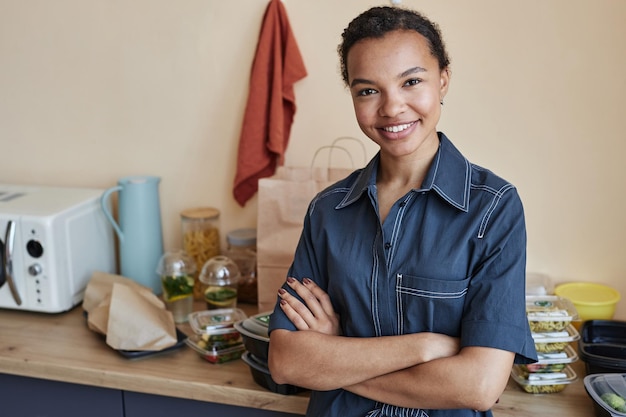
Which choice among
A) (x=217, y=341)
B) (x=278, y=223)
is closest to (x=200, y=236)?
(x=278, y=223)

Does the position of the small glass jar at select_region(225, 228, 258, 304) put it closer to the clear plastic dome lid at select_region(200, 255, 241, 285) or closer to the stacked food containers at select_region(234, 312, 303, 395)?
the clear plastic dome lid at select_region(200, 255, 241, 285)

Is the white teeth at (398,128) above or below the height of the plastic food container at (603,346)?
above

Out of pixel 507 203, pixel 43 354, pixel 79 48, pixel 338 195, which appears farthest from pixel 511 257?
pixel 79 48

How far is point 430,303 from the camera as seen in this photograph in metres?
1.26

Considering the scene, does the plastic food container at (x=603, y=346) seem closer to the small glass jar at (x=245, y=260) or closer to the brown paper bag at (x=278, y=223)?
the brown paper bag at (x=278, y=223)

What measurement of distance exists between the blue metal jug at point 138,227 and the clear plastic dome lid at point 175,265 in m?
0.15

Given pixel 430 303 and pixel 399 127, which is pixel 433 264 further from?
pixel 399 127

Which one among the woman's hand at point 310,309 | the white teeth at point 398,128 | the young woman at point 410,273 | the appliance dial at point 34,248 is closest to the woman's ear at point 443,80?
the young woman at point 410,273

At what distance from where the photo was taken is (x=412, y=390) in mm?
1239

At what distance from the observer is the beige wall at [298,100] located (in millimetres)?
1761

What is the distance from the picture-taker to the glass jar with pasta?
2.07 meters

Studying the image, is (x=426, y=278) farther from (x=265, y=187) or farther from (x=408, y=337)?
(x=265, y=187)

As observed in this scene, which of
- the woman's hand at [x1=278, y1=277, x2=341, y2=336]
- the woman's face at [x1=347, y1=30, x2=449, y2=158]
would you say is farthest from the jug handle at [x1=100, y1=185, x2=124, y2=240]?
the woman's face at [x1=347, y1=30, x2=449, y2=158]

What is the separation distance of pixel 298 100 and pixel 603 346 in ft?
3.33
